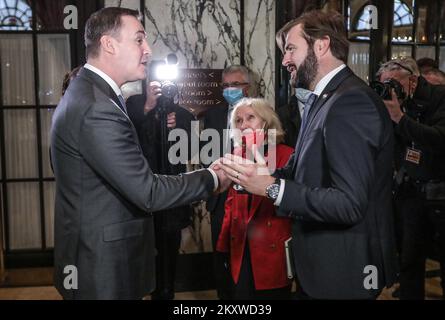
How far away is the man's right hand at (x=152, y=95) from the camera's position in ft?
10.9

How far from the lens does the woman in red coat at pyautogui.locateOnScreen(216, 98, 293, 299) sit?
2490 mm

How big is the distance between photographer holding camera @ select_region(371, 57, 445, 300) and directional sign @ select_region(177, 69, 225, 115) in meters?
1.41

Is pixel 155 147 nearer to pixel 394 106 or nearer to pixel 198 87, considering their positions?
pixel 198 87

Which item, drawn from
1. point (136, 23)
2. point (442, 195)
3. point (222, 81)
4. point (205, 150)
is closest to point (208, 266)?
point (205, 150)

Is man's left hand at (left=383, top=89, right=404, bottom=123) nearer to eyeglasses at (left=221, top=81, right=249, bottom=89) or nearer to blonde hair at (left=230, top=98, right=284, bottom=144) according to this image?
blonde hair at (left=230, top=98, right=284, bottom=144)

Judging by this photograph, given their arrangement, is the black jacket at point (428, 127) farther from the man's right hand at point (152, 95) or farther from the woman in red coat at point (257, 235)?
the man's right hand at point (152, 95)

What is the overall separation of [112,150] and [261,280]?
4.00 feet

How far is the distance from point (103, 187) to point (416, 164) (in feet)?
7.66

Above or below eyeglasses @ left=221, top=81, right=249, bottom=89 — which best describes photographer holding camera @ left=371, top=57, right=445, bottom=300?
below

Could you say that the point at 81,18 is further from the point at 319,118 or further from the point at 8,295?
the point at 319,118

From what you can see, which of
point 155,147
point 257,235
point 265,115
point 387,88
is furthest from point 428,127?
point 155,147

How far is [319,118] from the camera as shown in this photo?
171 centimetres

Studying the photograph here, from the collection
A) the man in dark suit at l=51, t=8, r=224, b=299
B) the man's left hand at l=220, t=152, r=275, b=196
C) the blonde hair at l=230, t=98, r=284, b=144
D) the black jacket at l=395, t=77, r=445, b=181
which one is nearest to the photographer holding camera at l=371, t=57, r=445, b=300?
the black jacket at l=395, t=77, r=445, b=181

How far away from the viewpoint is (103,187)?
178 centimetres
